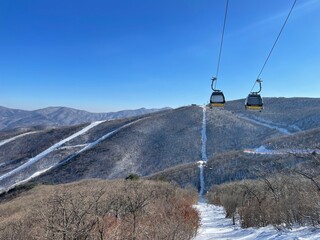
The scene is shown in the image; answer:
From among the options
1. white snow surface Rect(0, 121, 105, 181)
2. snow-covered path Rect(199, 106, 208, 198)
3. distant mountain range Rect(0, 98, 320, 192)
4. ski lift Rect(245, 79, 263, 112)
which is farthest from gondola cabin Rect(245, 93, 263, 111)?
white snow surface Rect(0, 121, 105, 181)

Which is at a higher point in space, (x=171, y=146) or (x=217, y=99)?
(x=217, y=99)

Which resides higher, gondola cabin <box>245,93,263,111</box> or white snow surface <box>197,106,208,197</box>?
gondola cabin <box>245,93,263,111</box>

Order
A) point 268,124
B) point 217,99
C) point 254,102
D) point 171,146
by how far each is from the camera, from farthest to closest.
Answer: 1. point 268,124
2. point 171,146
3. point 217,99
4. point 254,102

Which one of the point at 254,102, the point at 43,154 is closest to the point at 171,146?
the point at 43,154

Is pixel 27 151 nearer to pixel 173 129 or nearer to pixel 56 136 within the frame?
pixel 56 136

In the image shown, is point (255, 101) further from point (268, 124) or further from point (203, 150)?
point (268, 124)

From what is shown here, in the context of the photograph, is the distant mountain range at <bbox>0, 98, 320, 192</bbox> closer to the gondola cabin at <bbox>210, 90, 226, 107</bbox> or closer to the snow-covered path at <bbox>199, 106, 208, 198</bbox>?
the snow-covered path at <bbox>199, 106, 208, 198</bbox>

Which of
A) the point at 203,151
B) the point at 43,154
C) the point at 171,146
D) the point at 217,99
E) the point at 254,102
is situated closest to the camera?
the point at 254,102

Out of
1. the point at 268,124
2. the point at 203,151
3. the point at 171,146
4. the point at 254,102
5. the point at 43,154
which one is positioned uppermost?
the point at 268,124

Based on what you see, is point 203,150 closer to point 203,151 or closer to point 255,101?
point 203,151

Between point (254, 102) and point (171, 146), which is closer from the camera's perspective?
point (254, 102)
